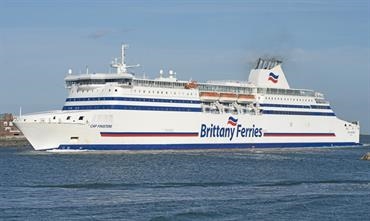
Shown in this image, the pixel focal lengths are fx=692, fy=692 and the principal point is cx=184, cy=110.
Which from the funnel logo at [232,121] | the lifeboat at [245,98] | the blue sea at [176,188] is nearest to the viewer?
the blue sea at [176,188]

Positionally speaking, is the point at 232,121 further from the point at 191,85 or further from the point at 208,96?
the point at 191,85

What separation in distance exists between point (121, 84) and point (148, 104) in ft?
8.96

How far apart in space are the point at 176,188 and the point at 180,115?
27.0 m

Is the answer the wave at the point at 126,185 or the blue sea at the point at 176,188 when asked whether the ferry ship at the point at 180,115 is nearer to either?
the blue sea at the point at 176,188

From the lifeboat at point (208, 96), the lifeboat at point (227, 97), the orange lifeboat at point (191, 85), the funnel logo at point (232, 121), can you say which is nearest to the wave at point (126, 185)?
the orange lifeboat at point (191, 85)

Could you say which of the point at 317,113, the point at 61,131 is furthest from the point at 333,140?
the point at 61,131

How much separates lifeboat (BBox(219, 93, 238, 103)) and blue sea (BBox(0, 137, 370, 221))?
1451 centimetres

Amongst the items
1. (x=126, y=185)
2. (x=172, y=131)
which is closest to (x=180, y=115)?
(x=172, y=131)

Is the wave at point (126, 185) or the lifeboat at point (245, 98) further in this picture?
the lifeboat at point (245, 98)

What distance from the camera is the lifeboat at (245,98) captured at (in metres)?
65.8

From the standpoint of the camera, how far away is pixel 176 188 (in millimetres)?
31828

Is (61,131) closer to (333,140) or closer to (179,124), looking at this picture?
(179,124)

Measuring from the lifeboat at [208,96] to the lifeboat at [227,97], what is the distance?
0.67 meters

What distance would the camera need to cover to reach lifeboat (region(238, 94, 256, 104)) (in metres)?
65.8
